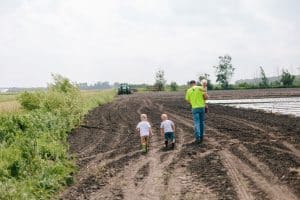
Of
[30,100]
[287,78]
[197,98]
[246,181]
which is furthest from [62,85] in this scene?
[287,78]

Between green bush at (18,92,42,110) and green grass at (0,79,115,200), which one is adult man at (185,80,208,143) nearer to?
green grass at (0,79,115,200)

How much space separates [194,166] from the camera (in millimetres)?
11984

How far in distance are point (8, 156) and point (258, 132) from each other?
9.56m

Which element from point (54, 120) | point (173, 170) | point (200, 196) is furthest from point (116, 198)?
point (54, 120)

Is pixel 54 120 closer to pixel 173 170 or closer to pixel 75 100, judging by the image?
pixel 75 100

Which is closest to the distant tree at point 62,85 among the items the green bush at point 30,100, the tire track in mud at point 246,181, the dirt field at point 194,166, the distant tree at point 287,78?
the green bush at point 30,100

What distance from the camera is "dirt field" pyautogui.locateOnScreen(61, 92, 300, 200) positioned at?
9.49 meters

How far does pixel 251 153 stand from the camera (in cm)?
1338

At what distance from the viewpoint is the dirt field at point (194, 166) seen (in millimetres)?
9490

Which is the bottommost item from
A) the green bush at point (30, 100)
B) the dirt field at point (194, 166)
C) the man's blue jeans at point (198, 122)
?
the dirt field at point (194, 166)

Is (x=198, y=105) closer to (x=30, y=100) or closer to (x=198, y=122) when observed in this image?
(x=198, y=122)

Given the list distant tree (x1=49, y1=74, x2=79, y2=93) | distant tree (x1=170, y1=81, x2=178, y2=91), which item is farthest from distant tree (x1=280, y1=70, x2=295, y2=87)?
distant tree (x1=49, y1=74, x2=79, y2=93)

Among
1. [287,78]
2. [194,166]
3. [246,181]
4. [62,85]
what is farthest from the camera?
[287,78]

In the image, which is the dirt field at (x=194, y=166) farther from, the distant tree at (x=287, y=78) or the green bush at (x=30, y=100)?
the distant tree at (x=287, y=78)
